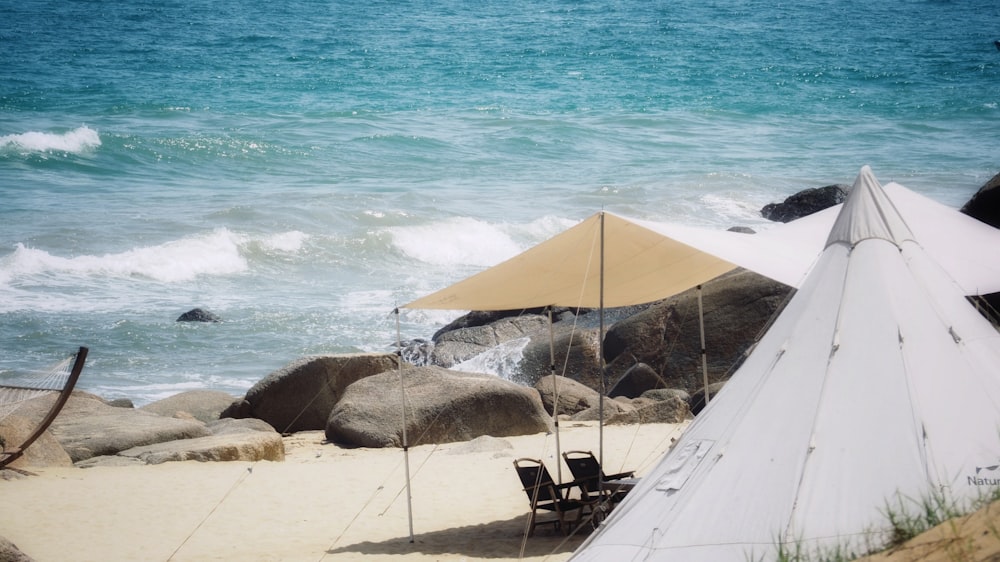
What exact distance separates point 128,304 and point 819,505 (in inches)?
725

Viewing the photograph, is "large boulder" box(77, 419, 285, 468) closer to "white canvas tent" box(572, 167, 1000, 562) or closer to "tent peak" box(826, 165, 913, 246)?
"white canvas tent" box(572, 167, 1000, 562)

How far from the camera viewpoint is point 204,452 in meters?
12.4

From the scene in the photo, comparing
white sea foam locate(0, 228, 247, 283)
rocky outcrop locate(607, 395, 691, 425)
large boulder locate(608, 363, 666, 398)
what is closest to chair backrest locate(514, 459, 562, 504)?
rocky outcrop locate(607, 395, 691, 425)

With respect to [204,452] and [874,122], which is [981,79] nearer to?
[874,122]

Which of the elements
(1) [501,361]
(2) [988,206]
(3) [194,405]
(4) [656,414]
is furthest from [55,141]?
(2) [988,206]

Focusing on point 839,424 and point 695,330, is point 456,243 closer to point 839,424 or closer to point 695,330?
point 695,330

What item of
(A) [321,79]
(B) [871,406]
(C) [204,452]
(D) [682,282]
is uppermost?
(A) [321,79]

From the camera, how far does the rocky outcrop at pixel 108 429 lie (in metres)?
13.0

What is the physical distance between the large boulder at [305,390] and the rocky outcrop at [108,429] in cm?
132

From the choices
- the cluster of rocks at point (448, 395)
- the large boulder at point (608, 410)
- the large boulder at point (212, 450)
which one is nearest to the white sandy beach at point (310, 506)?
the large boulder at point (212, 450)

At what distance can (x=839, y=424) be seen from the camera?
22.8 ft

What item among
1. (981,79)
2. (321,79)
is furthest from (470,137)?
(981,79)

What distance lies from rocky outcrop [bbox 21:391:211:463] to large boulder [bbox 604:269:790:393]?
20.6 feet

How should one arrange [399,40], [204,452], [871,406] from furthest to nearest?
1. [399,40]
2. [204,452]
3. [871,406]
